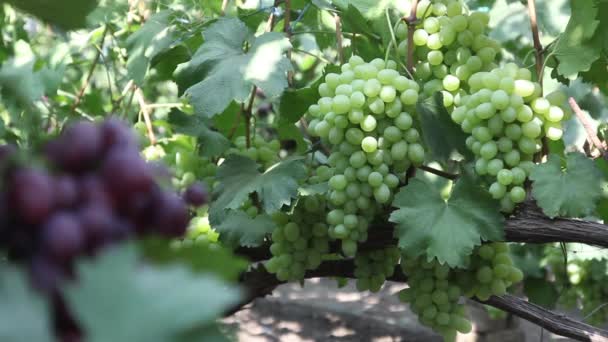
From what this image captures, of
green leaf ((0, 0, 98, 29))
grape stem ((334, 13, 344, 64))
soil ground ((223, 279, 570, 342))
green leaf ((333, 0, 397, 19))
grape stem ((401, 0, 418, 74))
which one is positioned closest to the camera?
green leaf ((0, 0, 98, 29))

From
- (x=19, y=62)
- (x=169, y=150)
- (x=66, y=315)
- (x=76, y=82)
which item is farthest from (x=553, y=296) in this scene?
(x=66, y=315)

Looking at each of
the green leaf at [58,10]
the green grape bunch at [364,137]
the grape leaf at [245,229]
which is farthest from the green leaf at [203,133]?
the green leaf at [58,10]

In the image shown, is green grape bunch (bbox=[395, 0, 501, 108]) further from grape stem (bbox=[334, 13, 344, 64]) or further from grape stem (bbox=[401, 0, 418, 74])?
grape stem (bbox=[334, 13, 344, 64])

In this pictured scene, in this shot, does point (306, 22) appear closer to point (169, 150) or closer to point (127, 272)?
point (169, 150)

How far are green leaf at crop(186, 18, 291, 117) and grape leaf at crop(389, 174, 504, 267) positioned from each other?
269 mm

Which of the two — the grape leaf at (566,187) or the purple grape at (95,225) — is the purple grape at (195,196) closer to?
the purple grape at (95,225)

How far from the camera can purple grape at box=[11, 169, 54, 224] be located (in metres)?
0.28

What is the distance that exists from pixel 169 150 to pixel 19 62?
0.40m

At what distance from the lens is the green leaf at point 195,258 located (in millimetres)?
295

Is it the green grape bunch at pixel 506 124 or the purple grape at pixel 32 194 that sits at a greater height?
the green grape bunch at pixel 506 124

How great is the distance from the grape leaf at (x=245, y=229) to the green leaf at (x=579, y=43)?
564 millimetres

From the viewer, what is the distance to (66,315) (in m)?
0.28

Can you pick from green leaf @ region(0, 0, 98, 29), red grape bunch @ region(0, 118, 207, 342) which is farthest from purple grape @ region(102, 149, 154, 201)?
green leaf @ region(0, 0, 98, 29)

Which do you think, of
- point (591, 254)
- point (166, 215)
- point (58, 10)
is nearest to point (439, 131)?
point (58, 10)
